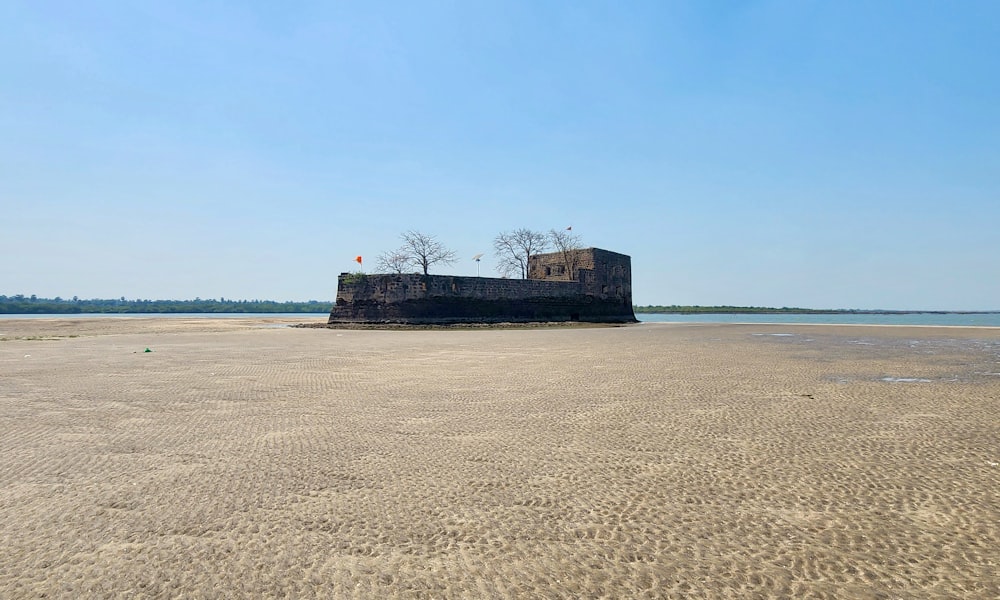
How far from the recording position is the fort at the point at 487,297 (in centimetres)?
3384

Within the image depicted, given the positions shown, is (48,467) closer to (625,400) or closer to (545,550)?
(545,550)

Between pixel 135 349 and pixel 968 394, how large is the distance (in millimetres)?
19703

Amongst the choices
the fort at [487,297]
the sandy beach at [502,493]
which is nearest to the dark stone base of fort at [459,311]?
the fort at [487,297]

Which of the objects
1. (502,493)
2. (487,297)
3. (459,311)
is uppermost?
(487,297)

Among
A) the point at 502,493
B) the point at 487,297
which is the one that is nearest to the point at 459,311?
the point at 487,297

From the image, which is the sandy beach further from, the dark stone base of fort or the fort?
the fort

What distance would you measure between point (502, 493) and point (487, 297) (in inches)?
1280

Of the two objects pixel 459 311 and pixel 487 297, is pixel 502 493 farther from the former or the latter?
pixel 487 297

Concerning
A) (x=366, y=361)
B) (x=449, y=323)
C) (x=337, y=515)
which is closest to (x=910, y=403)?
(x=337, y=515)

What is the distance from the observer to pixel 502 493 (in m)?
3.50

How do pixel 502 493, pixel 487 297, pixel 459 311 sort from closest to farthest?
pixel 502 493
pixel 459 311
pixel 487 297

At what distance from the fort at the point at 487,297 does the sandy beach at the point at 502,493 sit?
86.4 feet

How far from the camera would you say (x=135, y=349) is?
49.9 feet

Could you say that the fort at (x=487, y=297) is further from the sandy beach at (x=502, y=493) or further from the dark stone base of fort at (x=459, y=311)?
the sandy beach at (x=502, y=493)
